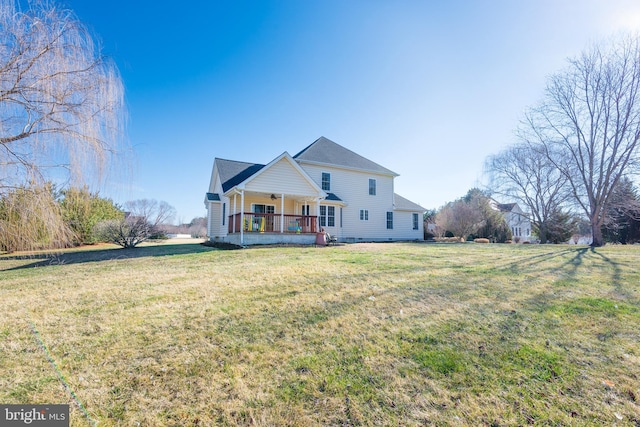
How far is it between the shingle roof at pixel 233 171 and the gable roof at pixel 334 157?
3.23 meters

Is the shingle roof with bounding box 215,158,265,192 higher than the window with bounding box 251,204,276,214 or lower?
higher

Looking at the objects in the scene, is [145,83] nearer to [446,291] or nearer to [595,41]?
[446,291]

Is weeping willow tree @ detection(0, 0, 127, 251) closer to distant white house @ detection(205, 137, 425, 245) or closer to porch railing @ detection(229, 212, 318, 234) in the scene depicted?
distant white house @ detection(205, 137, 425, 245)

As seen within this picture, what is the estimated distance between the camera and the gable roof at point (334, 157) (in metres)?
19.1

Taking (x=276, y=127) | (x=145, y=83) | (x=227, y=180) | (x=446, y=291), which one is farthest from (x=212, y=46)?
(x=446, y=291)

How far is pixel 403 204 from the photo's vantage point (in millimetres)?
22531

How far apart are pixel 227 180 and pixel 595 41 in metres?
22.4

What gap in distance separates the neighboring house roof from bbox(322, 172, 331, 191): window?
590 centimetres

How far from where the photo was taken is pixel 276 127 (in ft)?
53.3

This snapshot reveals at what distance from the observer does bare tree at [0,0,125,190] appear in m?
4.95

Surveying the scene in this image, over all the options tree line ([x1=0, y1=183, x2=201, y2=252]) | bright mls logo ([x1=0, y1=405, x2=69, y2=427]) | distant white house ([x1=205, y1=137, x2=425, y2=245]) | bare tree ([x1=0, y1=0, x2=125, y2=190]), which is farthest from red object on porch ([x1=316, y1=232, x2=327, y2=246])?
bright mls logo ([x1=0, y1=405, x2=69, y2=427])

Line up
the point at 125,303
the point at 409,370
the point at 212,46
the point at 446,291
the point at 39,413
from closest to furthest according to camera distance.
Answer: the point at 39,413 < the point at 409,370 < the point at 125,303 < the point at 446,291 < the point at 212,46

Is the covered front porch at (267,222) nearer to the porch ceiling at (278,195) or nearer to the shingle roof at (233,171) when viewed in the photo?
the porch ceiling at (278,195)

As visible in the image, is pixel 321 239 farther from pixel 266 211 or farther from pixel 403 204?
pixel 403 204
